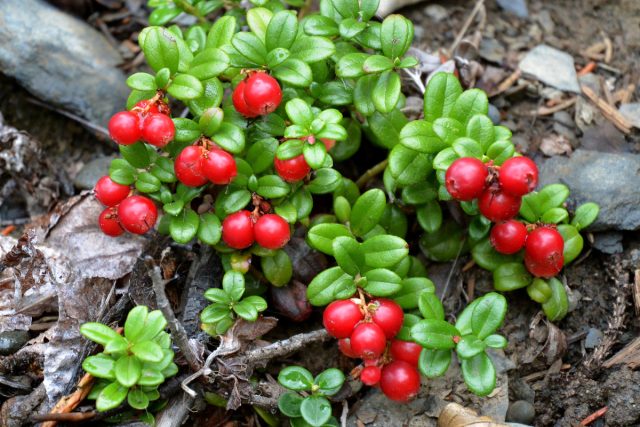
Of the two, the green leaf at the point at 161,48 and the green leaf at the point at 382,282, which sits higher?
the green leaf at the point at 161,48

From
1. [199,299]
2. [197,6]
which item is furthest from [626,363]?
[197,6]

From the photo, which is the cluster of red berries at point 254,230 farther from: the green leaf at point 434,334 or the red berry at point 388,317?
the green leaf at point 434,334

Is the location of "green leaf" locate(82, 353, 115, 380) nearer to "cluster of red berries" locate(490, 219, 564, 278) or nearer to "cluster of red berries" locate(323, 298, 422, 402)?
"cluster of red berries" locate(323, 298, 422, 402)

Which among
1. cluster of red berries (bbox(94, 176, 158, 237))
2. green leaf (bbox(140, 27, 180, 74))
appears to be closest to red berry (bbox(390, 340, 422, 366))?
cluster of red berries (bbox(94, 176, 158, 237))

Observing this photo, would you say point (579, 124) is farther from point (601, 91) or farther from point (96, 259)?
point (96, 259)

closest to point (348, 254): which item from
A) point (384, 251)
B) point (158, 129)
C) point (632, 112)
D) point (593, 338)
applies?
point (384, 251)

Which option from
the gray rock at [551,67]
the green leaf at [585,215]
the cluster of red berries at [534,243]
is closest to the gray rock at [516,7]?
the gray rock at [551,67]

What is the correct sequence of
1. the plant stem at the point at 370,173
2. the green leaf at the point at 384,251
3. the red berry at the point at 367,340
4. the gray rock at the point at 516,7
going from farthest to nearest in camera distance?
1. the gray rock at the point at 516,7
2. the plant stem at the point at 370,173
3. the green leaf at the point at 384,251
4. the red berry at the point at 367,340
